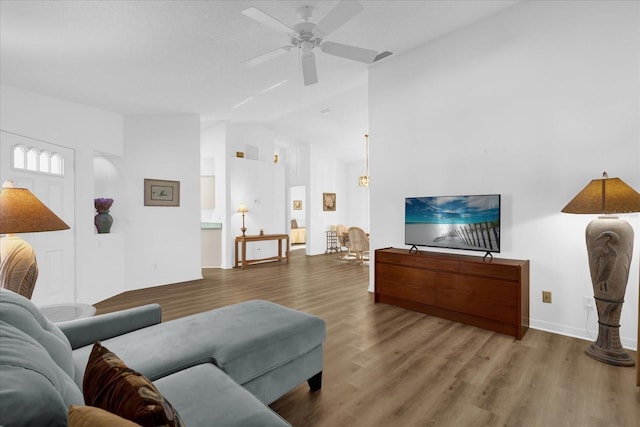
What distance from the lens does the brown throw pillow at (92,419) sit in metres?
0.65

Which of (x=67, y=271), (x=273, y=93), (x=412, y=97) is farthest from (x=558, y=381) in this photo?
(x=67, y=271)

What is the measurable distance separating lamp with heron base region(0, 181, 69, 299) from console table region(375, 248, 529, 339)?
329 centimetres

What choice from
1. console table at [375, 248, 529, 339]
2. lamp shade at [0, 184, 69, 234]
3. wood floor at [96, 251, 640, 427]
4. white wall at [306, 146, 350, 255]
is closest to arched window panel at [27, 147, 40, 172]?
lamp shade at [0, 184, 69, 234]

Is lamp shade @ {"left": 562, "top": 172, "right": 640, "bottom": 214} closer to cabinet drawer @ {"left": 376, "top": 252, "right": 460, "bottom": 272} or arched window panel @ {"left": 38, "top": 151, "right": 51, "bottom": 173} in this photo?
cabinet drawer @ {"left": 376, "top": 252, "right": 460, "bottom": 272}

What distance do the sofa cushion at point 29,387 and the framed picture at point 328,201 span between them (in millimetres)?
8505

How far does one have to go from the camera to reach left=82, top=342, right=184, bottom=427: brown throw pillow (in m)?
0.75

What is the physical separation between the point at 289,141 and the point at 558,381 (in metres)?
8.19

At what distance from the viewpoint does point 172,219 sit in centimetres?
569

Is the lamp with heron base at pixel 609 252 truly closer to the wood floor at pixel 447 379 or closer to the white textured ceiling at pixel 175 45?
the wood floor at pixel 447 379

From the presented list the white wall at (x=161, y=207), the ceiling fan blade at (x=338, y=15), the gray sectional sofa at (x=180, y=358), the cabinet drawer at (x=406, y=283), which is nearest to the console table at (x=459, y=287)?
the cabinet drawer at (x=406, y=283)

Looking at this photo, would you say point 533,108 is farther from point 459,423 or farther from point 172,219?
point 172,219

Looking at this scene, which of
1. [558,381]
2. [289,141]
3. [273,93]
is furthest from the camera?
[289,141]

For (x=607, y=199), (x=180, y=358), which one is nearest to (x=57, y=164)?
(x=180, y=358)

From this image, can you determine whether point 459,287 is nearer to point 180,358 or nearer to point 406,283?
point 406,283
